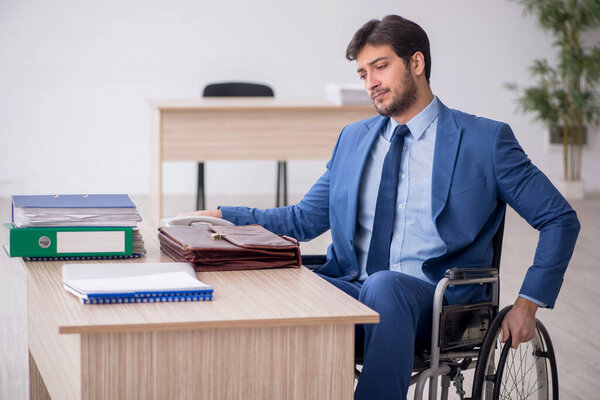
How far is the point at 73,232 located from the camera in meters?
1.72

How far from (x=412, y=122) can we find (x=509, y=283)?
2.32 meters

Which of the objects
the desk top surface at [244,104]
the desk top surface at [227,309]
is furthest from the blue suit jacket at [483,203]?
the desk top surface at [244,104]

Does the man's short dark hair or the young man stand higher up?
the man's short dark hair

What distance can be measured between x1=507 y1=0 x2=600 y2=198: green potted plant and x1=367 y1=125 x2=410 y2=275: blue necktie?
530 cm

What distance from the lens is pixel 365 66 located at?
209 centimetres

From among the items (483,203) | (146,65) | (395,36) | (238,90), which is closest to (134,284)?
(483,203)

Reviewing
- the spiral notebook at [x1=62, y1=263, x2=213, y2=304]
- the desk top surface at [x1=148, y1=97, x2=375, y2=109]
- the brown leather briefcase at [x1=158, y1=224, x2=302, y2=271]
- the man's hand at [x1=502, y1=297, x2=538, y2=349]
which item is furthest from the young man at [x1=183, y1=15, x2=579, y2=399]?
the desk top surface at [x1=148, y1=97, x2=375, y2=109]

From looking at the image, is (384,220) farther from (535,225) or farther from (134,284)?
(134,284)

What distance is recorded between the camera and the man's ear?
82.3 inches

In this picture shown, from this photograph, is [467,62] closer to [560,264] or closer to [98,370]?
[560,264]

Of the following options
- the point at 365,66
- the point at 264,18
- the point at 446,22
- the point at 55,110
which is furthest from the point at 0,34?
the point at 365,66

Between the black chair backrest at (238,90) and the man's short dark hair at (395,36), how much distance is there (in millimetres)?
3711

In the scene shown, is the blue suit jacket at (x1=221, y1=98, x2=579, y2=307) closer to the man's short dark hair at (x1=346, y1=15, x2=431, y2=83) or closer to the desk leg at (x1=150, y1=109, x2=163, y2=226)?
the man's short dark hair at (x1=346, y1=15, x2=431, y2=83)

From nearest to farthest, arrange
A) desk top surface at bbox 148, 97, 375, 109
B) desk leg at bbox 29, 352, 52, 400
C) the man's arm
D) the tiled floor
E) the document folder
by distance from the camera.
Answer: the document folder, the man's arm, desk leg at bbox 29, 352, 52, 400, the tiled floor, desk top surface at bbox 148, 97, 375, 109
